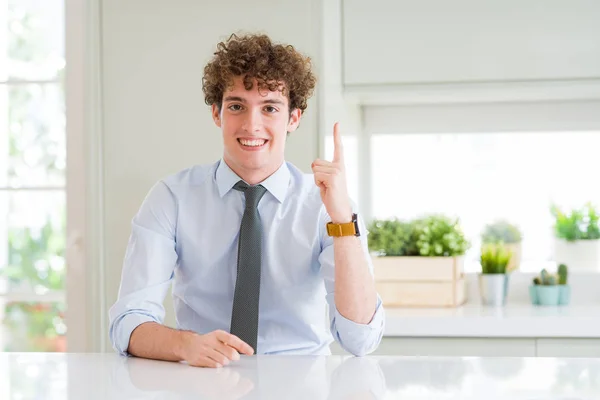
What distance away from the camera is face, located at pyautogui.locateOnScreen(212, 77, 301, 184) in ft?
6.48

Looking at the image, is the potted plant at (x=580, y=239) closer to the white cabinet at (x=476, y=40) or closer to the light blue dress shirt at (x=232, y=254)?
the white cabinet at (x=476, y=40)

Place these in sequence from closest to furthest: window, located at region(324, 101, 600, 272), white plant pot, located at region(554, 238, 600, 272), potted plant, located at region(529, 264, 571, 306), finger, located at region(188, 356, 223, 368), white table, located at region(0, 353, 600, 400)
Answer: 1. white table, located at region(0, 353, 600, 400)
2. finger, located at region(188, 356, 223, 368)
3. potted plant, located at region(529, 264, 571, 306)
4. white plant pot, located at region(554, 238, 600, 272)
5. window, located at region(324, 101, 600, 272)

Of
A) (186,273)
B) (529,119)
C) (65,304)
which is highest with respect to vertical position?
(529,119)

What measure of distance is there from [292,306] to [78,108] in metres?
1.39

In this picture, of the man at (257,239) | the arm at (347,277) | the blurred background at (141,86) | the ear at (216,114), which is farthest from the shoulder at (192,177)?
the blurred background at (141,86)

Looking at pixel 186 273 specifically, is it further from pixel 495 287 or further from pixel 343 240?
→ pixel 495 287

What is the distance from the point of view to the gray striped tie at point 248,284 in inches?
72.1

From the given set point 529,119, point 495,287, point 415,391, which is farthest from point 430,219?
point 415,391

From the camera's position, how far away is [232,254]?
6.53 feet

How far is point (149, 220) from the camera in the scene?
1958 mm

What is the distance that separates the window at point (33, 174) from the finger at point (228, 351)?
1.75 meters

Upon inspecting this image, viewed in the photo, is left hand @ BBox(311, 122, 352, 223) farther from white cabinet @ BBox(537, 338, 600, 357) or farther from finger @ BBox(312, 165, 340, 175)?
white cabinet @ BBox(537, 338, 600, 357)

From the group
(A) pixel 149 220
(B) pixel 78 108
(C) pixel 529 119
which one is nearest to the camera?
(A) pixel 149 220

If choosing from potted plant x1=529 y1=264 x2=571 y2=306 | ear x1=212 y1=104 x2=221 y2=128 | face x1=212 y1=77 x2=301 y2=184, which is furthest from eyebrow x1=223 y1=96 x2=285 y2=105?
potted plant x1=529 y1=264 x2=571 y2=306
